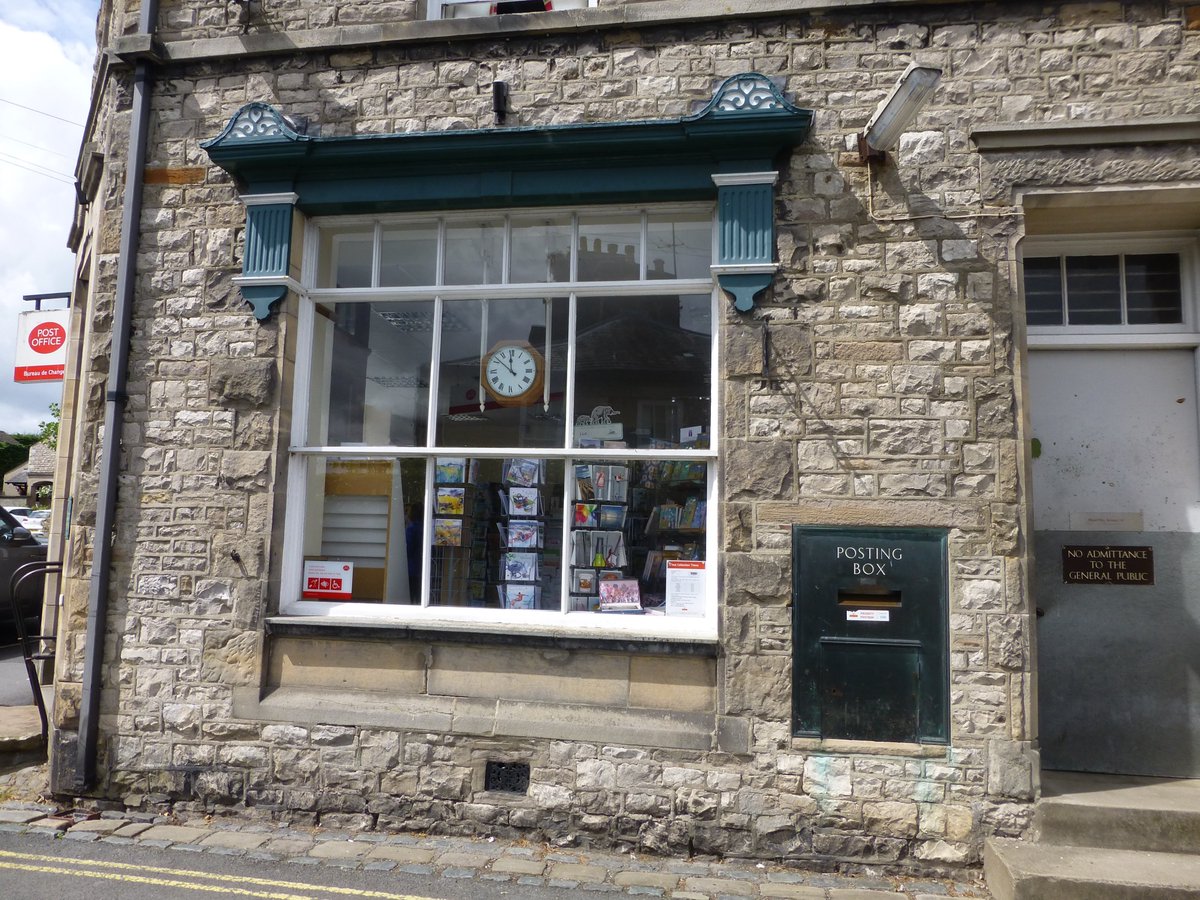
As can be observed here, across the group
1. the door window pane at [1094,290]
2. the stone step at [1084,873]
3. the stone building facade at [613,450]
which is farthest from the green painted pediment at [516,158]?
the stone step at [1084,873]

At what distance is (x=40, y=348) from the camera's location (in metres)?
7.76

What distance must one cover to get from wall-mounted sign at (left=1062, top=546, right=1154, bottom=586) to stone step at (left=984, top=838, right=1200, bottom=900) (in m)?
1.49

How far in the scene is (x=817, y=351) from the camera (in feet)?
15.3

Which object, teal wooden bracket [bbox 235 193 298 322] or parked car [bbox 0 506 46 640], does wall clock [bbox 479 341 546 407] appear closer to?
teal wooden bracket [bbox 235 193 298 322]

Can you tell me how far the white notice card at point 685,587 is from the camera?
4.85 m

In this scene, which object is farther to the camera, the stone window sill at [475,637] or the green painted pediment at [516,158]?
the green painted pediment at [516,158]

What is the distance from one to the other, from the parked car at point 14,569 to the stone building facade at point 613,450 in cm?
556

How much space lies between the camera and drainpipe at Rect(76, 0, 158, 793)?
503 centimetres

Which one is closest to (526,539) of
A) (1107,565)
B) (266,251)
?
(266,251)

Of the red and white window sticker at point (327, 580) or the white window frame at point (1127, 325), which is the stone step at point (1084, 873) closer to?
the white window frame at point (1127, 325)

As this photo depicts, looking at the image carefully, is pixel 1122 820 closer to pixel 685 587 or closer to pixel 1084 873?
pixel 1084 873

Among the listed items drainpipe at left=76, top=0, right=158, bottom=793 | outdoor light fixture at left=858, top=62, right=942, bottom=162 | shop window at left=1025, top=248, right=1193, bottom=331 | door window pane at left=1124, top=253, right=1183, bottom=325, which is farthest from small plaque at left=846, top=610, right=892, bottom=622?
drainpipe at left=76, top=0, right=158, bottom=793

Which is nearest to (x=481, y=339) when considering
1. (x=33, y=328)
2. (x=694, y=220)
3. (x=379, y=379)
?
(x=379, y=379)

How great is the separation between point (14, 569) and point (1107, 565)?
441 inches
